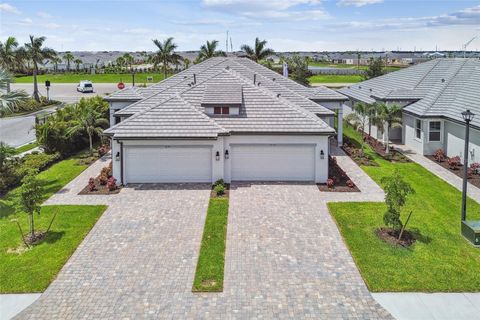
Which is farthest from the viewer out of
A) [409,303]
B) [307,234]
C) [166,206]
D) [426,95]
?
[426,95]

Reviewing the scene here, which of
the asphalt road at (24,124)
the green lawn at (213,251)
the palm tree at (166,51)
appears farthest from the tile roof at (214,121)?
the palm tree at (166,51)

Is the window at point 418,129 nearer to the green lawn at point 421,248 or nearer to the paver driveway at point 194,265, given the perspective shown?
the green lawn at point 421,248

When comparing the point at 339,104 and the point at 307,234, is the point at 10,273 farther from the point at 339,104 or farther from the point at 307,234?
the point at 339,104

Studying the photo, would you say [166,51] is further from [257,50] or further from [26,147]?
[26,147]

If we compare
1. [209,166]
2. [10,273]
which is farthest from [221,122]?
[10,273]

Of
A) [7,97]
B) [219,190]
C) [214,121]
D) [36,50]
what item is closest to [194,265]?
[219,190]

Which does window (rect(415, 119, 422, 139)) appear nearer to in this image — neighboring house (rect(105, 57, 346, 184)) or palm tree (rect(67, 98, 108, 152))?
neighboring house (rect(105, 57, 346, 184))
